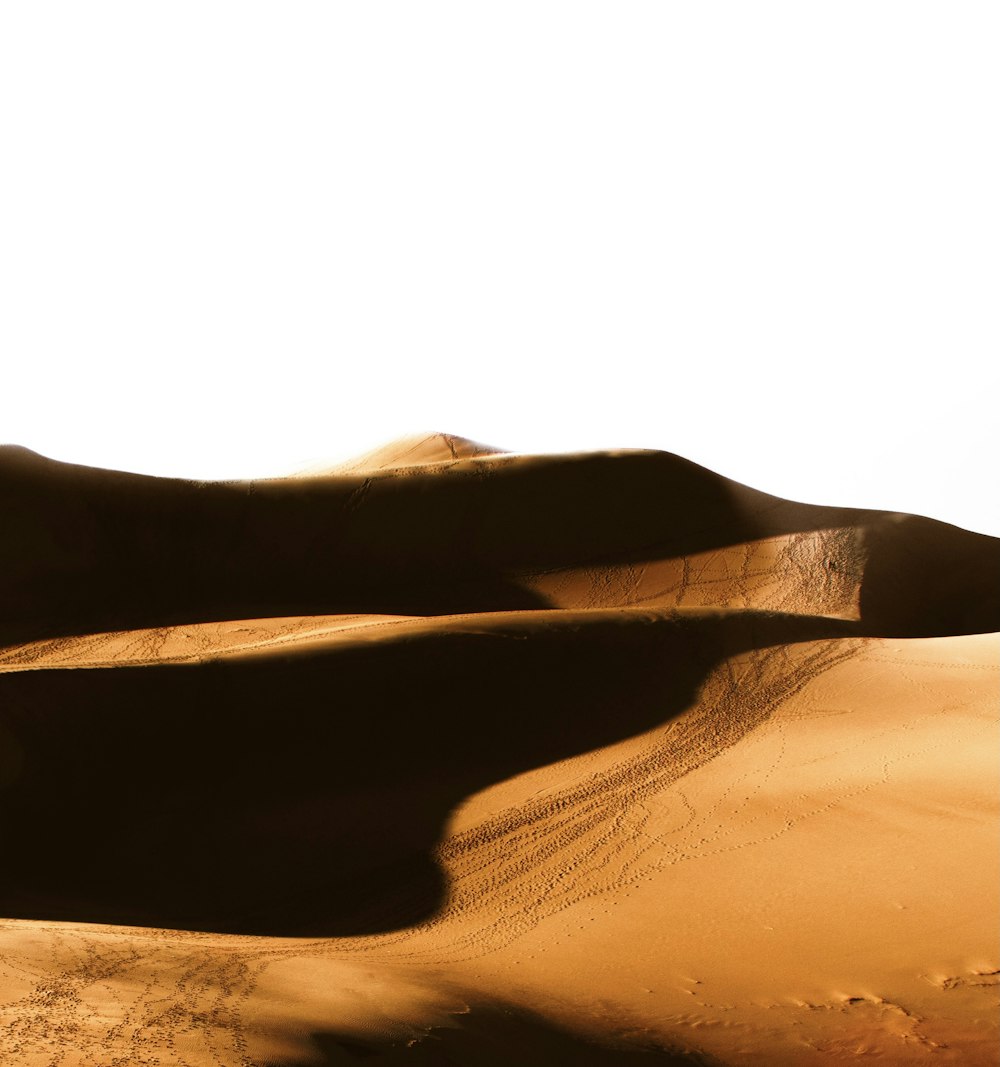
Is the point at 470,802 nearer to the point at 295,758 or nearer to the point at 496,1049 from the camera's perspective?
the point at 295,758

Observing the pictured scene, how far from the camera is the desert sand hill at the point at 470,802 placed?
5570 mm

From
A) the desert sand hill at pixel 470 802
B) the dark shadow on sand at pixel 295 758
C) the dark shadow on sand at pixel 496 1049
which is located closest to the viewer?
the dark shadow on sand at pixel 496 1049

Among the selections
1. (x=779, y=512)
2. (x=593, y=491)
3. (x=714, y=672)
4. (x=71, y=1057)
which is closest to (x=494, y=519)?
(x=593, y=491)

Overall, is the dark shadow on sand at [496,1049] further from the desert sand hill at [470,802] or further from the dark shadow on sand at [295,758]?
the dark shadow on sand at [295,758]

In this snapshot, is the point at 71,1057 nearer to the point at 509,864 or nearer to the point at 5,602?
the point at 509,864

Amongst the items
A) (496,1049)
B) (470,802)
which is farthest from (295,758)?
(496,1049)

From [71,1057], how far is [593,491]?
50.8ft

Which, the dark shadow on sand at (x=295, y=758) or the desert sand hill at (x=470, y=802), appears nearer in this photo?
the desert sand hill at (x=470, y=802)

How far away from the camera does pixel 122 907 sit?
26.8 ft

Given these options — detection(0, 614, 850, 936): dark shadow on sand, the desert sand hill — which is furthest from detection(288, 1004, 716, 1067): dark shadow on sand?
detection(0, 614, 850, 936): dark shadow on sand

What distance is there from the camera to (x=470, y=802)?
380 inches

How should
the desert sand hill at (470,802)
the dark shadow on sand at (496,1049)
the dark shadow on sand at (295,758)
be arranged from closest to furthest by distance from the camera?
the dark shadow on sand at (496,1049) → the desert sand hill at (470,802) → the dark shadow on sand at (295,758)

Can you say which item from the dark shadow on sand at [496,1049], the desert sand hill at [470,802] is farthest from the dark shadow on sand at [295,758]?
the dark shadow on sand at [496,1049]

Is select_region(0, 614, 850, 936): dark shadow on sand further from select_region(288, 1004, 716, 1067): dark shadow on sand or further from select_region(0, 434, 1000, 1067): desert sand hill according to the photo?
select_region(288, 1004, 716, 1067): dark shadow on sand
